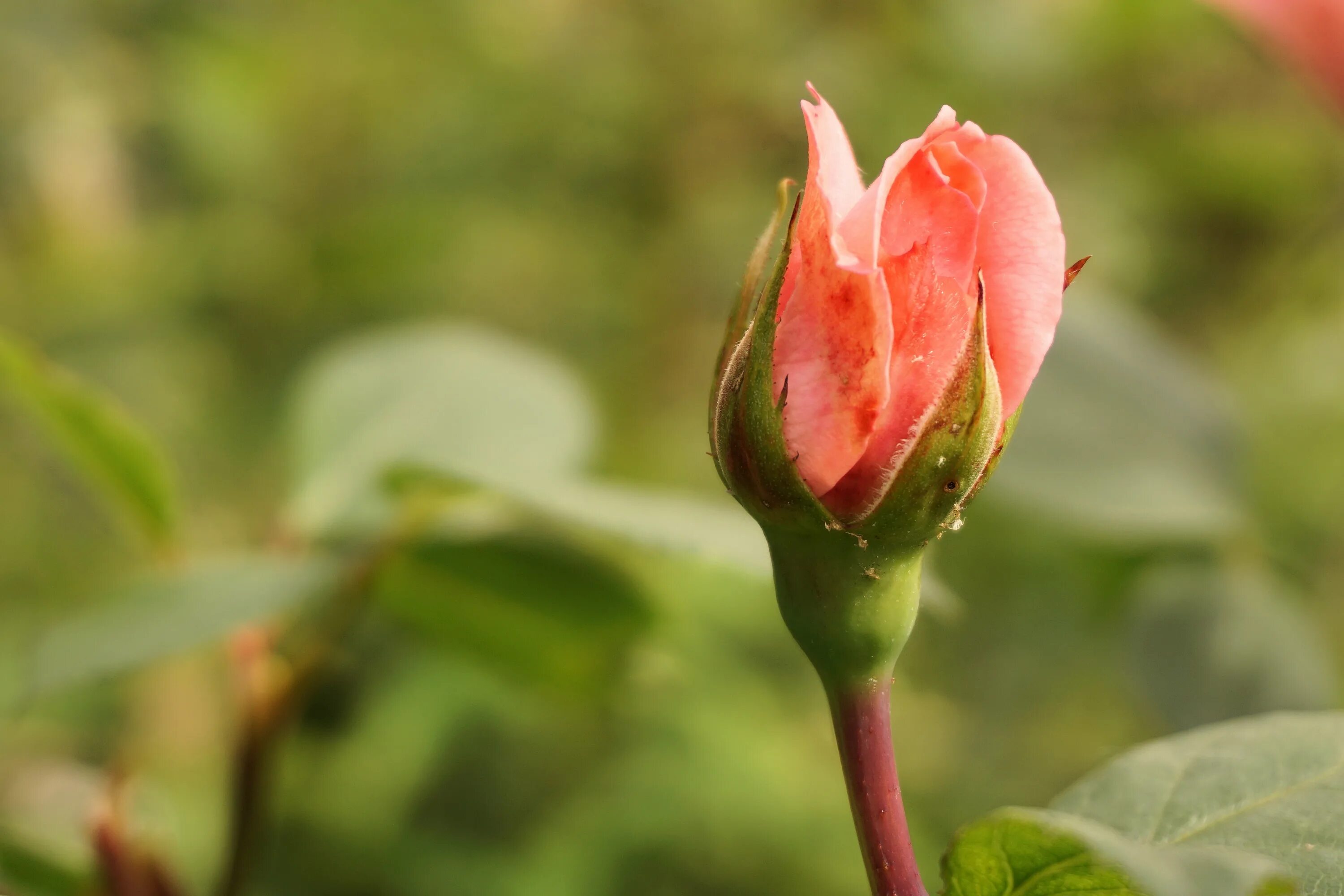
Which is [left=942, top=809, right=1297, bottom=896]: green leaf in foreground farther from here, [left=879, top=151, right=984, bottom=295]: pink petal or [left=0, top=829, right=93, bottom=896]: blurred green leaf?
[left=0, top=829, right=93, bottom=896]: blurred green leaf

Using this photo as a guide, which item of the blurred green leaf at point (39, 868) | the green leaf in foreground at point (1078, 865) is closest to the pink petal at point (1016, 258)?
the green leaf in foreground at point (1078, 865)

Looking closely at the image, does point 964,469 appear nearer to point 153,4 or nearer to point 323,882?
point 323,882

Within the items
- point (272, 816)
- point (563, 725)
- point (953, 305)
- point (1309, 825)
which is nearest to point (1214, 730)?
point (1309, 825)

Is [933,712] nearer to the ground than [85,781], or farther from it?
farther from it

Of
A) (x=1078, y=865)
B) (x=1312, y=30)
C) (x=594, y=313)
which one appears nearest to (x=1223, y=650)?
(x=1312, y=30)

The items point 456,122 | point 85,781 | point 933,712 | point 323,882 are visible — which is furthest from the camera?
point 456,122

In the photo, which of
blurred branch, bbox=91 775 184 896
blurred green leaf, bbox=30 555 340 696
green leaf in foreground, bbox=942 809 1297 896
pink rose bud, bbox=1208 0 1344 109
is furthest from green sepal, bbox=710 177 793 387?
pink rose bud, bbox=1208 0 1344 109
